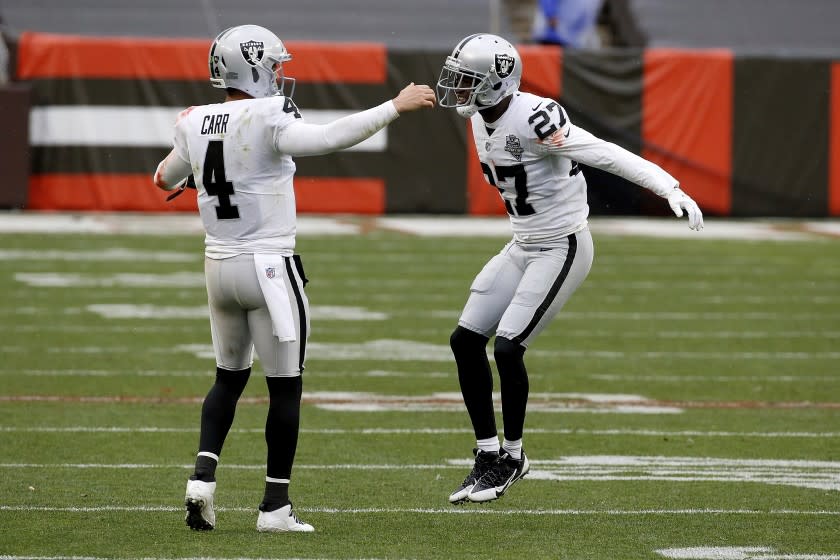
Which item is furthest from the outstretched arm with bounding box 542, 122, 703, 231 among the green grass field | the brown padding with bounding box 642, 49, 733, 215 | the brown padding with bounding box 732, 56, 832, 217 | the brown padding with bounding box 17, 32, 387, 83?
the brown padding with bounding box 732, 56, 832, 217

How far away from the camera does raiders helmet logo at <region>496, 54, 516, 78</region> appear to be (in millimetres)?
6062

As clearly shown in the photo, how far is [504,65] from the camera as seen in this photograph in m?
6.08

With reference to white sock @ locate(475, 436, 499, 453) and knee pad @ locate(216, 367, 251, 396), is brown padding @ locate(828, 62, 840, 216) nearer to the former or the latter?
white sock @ locate(475, 436, 499, 453)

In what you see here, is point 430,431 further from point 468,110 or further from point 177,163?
point 177,163

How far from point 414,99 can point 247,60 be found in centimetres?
59

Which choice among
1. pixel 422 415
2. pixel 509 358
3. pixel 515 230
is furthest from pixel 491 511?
pixel 422 415

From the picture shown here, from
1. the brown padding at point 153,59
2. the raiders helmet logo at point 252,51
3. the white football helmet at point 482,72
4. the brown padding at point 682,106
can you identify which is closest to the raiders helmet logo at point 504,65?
the white football helmet at point 482,72

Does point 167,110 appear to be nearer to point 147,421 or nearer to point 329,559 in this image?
point 147,421

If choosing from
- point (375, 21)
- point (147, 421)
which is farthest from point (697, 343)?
point (375, 21)

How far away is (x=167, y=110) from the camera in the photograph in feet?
63.9

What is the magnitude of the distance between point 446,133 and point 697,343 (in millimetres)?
8969

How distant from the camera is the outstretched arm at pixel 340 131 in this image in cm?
524

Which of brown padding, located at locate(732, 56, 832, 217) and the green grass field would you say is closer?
the green grass field

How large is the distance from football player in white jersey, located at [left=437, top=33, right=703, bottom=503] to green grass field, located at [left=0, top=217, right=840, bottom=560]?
12.3 inches
